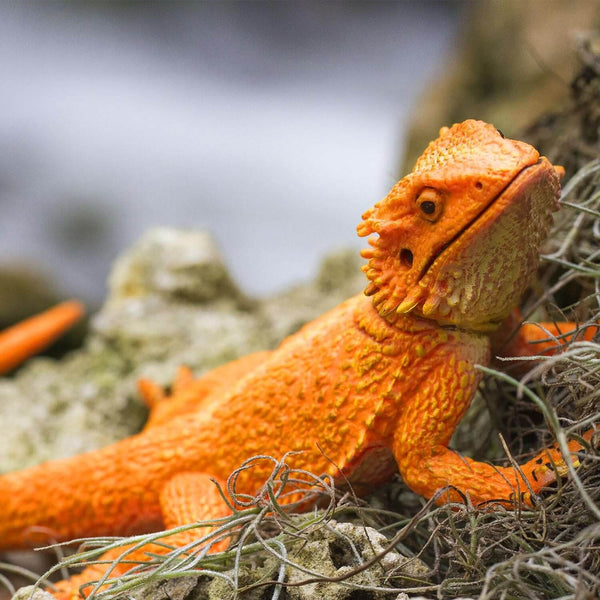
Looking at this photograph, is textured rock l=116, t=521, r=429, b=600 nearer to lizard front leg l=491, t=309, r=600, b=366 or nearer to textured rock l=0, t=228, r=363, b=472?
lizard front leg l=491, t=309, r=600, b=366

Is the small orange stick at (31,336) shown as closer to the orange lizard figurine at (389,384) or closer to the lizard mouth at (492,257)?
the orange lizard figurine at (389,384)

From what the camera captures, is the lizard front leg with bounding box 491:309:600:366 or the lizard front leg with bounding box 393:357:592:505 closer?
the lizard front leg with bounding box 393:357:592:505

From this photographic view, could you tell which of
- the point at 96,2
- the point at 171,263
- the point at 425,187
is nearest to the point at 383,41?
the point at 96,2

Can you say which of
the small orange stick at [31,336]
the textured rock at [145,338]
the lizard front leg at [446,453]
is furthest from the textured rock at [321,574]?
the small orange stick at [31,336]

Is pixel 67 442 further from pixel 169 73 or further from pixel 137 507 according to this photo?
pixel 169 73

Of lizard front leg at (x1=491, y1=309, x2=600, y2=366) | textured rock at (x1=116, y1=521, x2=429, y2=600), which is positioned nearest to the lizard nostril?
lizard front leg at (x1=491, y1=309, x2=600, y2=366)

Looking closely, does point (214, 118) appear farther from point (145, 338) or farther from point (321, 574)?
point (321, 574)
